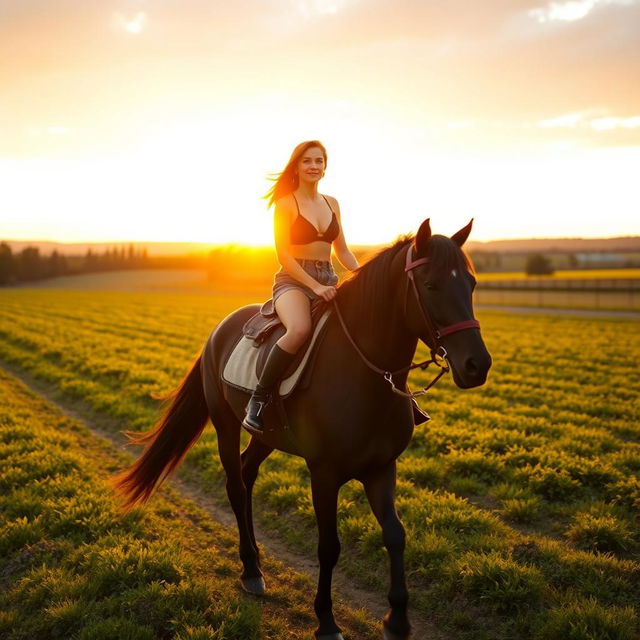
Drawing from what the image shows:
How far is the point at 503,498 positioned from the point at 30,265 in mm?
127496

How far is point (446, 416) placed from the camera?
425 inches

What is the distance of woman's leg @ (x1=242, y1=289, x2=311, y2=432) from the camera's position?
172 inches

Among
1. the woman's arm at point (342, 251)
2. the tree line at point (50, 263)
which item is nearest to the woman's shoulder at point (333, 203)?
the woman's arm at point (342, 251)

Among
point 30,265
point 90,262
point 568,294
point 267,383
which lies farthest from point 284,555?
point 90,262

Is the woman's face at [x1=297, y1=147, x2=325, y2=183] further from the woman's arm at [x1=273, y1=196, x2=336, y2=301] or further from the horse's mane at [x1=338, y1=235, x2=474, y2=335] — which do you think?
the horse's mane at [x1=338, y1=235, x2=474, y2=335]

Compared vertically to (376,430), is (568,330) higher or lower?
lower

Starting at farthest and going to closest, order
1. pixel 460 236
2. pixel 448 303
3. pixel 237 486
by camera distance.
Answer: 1. pixel 237 486
2. pixel 460 236
3. pixel 448 303

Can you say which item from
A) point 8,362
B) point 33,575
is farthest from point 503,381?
point 8,362

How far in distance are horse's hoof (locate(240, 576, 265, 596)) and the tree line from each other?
408 ft

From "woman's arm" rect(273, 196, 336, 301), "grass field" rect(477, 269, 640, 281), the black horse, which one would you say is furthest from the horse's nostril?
"grass field" rect(477, 269, 640, 281)

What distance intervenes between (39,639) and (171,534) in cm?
180

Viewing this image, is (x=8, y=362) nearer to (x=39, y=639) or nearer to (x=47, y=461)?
(x=47, y=461)

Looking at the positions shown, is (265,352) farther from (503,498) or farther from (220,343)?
(503,498)

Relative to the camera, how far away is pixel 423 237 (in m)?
3.57
